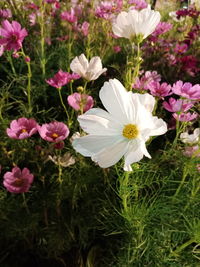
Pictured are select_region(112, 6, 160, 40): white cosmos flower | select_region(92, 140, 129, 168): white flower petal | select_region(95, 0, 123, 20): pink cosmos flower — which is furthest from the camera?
select_region(95, 0, 123, 20): pink cosmos flower

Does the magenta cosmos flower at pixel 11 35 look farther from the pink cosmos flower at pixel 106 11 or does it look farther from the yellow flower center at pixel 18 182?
the pink cosmos flower at pixel 106 11

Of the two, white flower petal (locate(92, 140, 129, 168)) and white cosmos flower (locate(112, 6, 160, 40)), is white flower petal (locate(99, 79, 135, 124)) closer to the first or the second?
white flower petal (locate(92, 140, 129, 168))

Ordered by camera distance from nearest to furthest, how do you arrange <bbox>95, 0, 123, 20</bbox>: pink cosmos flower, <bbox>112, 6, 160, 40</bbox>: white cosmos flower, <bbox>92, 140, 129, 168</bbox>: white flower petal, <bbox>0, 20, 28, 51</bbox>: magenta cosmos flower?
<bbox>92, 140, 129, 168</bbox>: white flower petal < <bbox>112, 6, 160, 40</bbox>: white cosmos flower < <bbox>0, 20, 28, 51</bbox>: magenta cosmos flower < <bbox>95, 0, 123, 20</bbox>: pink cosmos flower

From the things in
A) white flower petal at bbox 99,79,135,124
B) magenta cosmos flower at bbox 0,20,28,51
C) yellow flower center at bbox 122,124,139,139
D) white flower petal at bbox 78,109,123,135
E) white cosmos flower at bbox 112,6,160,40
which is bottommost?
magenta cosmos flower at bbox 0,20,28,51

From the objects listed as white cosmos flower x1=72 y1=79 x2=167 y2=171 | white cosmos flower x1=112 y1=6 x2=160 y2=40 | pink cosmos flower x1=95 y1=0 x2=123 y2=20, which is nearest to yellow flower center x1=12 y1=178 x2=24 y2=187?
white cosmos flower x1=72 y1=79 x2=167 y2=171

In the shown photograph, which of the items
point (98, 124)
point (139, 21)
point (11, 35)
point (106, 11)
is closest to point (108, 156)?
point (98, 124)

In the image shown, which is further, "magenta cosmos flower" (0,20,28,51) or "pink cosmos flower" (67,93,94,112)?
"magenta cosmos flower" (0,20,28,51)

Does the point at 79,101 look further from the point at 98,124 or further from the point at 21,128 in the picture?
the point at 98,124

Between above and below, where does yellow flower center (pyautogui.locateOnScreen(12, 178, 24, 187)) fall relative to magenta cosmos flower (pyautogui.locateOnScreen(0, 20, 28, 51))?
below
